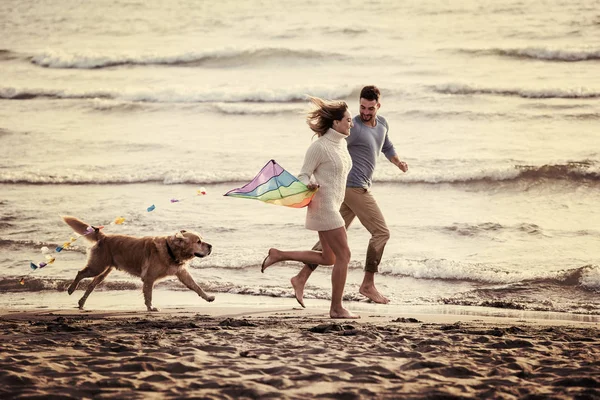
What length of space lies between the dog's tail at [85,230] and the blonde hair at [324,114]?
2566mm

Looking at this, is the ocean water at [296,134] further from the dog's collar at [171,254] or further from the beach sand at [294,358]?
the beach sand at [294,358]

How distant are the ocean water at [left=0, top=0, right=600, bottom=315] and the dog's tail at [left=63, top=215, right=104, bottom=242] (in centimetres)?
67

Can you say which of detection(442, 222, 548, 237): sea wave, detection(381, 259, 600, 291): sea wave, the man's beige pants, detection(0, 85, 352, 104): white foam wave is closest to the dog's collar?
the man's beige pants

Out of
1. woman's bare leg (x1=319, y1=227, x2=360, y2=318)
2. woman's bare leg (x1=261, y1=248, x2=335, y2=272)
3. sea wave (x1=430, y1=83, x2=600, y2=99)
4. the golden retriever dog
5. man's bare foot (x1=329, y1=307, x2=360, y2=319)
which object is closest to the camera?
woman's bare leg (x1=319, y1=227, x2=360, y2=318)

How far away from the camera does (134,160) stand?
15906mm

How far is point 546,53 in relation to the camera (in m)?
21.7

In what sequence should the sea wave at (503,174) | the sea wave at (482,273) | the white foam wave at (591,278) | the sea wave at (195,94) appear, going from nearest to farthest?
the white foam wave at (591,278) → the sea wave at (482,273) → the sea wave at (503,174) → the sea wave at (195,94)

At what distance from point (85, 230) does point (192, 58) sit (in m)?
16.2

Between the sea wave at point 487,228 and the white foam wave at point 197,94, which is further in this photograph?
the white foam wave at point 197,94

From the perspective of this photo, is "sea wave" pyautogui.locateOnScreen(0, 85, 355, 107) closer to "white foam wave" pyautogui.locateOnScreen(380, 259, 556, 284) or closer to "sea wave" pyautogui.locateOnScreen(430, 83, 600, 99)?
"sea wave" pyautogui.locateOnScreen(430, 83, 600, 99)

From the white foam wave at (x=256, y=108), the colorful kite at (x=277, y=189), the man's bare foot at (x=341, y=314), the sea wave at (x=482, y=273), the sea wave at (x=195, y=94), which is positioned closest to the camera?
the colorful kite at (x=277, y=189)

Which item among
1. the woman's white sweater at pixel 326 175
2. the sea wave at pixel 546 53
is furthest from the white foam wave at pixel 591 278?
the sea wave at pixel 546 53

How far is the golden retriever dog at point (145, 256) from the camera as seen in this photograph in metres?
7.49

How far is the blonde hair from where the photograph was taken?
20.8 feet
